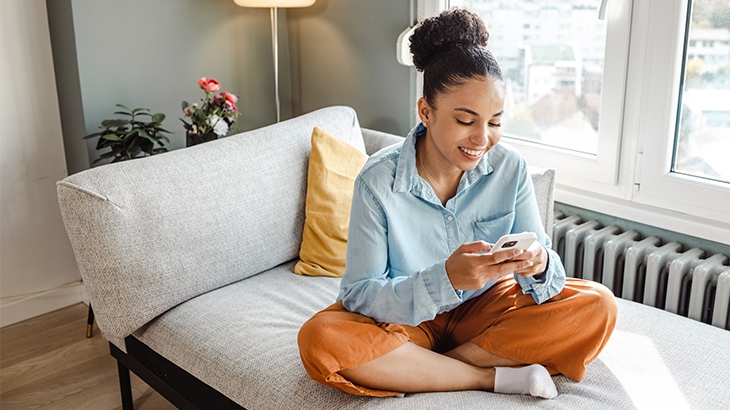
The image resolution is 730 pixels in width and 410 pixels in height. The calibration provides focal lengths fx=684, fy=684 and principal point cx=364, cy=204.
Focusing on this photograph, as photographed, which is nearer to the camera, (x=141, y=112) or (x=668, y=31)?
(x=668, y=31)

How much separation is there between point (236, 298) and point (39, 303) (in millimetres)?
1315

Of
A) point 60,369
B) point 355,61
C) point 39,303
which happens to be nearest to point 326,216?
point 355,61

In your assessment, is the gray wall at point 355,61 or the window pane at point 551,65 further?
the gray wall at point 355,61

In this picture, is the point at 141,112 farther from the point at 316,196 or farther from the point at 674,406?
the point at 674,406

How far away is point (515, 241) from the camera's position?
128 cm

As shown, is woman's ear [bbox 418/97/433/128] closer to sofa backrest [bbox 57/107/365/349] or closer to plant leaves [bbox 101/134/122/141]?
sofa backrest [bbox 57/107/365/349]

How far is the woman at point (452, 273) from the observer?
1.40 metres

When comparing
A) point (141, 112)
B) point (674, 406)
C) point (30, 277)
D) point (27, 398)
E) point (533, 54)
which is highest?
point (533, 54)

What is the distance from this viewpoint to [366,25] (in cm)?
280

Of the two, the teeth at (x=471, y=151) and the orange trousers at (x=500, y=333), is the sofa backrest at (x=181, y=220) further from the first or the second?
the teeth at (x=471, y=151)

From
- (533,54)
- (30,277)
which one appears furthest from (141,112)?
(533,54)

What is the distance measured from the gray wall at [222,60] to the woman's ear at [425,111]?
1.19 m

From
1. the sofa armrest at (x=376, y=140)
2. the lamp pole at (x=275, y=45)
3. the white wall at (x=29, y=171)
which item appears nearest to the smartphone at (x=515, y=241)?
the sofa armrest at (x=376, y=140)

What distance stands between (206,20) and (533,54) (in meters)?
1.37
